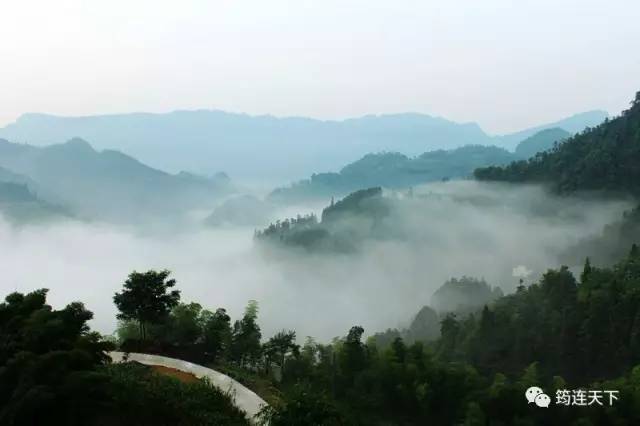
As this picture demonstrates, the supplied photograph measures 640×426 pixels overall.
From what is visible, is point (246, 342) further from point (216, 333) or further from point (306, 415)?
point (306, 415)

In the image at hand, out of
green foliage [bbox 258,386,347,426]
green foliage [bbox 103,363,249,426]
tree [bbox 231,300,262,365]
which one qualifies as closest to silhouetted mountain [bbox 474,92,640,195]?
tree [bbox 231,300,262,365]

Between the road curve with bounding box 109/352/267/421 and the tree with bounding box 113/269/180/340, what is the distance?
58.0 inches

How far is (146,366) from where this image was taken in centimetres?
1598

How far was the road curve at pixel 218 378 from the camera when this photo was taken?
13961 millimetres

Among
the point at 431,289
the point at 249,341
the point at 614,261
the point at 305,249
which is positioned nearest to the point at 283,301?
the point at 305,249

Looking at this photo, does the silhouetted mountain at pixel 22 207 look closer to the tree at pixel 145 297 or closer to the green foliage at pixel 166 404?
the tree at pixel 145 297

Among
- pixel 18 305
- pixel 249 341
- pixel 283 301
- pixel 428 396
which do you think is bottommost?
pixel 283 301

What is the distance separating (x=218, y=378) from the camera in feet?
52.2

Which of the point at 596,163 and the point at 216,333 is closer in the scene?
the point at 216,333

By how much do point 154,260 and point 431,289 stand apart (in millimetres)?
102046

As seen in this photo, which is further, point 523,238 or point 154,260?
point 154,260

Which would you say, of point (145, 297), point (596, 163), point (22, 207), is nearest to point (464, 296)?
point (596, 163)

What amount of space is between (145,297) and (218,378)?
4.34 meters

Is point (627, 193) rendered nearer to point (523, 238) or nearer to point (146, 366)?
point (523, 238)
